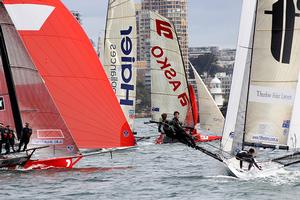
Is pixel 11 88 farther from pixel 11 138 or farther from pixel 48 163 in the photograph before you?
pixel 48 163

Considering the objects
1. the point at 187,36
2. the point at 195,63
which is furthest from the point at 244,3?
the point at 195,63

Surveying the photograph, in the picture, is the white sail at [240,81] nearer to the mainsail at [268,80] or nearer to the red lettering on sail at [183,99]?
the mainsail at [268,80]

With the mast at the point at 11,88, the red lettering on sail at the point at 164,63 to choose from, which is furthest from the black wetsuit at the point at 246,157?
the red lettering on sail at the point at 164,63

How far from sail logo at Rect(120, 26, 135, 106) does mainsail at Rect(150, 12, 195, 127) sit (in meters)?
0.93

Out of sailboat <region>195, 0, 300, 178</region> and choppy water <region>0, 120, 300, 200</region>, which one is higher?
sailboat <region>195, 0, 300, 178</region>

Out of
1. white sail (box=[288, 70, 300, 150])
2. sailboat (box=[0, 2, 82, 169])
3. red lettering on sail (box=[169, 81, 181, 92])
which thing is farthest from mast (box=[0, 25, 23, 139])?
red lettering on sail (box=[169, 81, 181, 92])

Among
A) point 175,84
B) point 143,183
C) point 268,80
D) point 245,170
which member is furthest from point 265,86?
point 175,84

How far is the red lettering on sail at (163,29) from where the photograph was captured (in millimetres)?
37812

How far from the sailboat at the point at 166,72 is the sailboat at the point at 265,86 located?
15.3 metres

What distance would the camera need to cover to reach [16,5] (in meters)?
24.1

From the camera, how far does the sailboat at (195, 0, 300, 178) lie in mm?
21656

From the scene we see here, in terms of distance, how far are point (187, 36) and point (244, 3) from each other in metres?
134

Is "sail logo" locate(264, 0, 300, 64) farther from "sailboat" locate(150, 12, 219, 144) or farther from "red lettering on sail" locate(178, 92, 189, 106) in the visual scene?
"red lettering on sail" locate(178, 92, 189, 106)

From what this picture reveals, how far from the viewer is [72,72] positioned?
77.6ft
